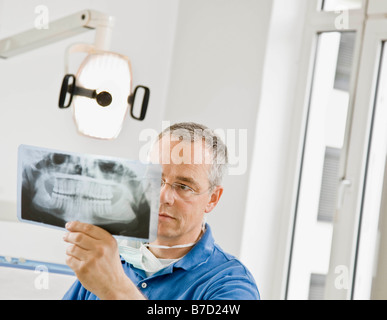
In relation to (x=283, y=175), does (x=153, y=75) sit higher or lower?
higher

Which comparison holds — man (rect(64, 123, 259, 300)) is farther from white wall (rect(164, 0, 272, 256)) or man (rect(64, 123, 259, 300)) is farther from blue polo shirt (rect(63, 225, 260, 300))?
white wall (rect(164, 0, 272, 256))

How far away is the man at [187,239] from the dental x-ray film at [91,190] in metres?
0.32

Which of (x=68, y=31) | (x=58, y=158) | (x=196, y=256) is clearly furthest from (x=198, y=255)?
(x=68, y=31)

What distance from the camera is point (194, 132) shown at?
152 centimetres

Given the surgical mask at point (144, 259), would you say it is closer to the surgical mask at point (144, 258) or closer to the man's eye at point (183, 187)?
the surgical mask at point (144, 258)

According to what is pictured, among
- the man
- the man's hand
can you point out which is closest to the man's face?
the man

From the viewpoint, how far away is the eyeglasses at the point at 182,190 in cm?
145

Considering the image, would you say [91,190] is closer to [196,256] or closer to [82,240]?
[82,240]

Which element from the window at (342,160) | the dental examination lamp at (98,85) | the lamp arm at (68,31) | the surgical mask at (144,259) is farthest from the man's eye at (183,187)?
the window at (342,160)

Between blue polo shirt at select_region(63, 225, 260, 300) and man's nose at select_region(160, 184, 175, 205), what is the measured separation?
0.50 ft

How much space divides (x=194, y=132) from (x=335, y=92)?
154 centimetres
